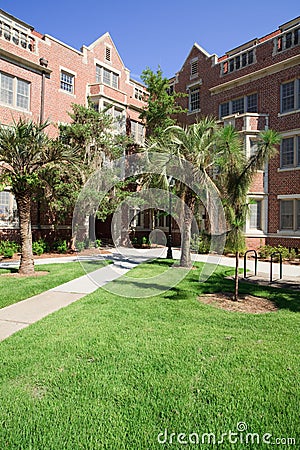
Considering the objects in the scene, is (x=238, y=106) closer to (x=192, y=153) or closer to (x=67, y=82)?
(x=67, y=82)

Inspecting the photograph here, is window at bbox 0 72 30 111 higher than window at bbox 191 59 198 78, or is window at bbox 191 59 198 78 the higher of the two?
window at bbox 191 59 198 78

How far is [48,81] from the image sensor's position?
808 inches

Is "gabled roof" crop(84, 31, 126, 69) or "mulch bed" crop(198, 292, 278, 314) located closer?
"mulch bed" crop(198, 292, 278, 314)

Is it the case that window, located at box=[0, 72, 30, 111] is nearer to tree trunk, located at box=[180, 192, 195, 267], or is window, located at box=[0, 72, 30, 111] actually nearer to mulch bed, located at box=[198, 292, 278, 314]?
tree trunk, located at box=[180, 192, 195, 267]

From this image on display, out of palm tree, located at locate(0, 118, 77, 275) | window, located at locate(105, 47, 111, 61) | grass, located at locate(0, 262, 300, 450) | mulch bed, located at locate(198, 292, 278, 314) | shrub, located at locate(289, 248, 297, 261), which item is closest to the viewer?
grass, located at locate(0, 262, 300, 450)

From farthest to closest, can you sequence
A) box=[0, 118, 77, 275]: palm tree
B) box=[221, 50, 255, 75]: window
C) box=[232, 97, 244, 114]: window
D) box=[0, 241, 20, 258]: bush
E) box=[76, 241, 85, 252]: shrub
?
1. box=[232, 97, 244, 114]: window
2. box=[221, 50, 255, 75]: window
3. box=[76, 241, 85, 252]: shrub
4. box=[0, 241, 20, 258]: bush
5. box=[0, 118, 77, 275]: palm tree

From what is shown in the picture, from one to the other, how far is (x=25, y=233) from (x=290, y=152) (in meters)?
15.0

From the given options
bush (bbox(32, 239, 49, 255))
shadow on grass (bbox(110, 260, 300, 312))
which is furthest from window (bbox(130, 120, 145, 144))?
shadow on grass (bbox(110, 260, 300, 312))

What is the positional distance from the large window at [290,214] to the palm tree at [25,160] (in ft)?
42.9

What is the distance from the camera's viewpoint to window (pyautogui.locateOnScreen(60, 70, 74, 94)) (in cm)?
2158

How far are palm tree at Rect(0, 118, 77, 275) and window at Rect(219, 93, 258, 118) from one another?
1394 cm

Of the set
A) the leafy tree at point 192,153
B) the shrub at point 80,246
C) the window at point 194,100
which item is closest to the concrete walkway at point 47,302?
the leafy tree at point 192,153

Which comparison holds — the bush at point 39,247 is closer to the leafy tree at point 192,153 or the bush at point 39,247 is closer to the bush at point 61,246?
the bush at point 61,246

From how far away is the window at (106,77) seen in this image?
24.4m
